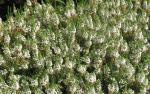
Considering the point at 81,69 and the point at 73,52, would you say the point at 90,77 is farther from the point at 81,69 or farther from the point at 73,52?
the point at 73,52

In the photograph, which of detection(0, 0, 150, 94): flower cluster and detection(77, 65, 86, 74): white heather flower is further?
detection(77, 65, 86, 74): white heather flower

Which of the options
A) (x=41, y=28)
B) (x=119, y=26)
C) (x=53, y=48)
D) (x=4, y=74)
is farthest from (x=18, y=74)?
(x=119, y=26)

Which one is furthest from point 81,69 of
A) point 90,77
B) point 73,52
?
point 73,52

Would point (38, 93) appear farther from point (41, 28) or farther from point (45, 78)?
point (41, 28)

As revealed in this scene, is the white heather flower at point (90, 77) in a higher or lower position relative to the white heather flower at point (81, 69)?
lower

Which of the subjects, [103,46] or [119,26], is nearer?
[103,46]

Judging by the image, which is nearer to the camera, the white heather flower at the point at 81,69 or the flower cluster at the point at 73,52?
the flower cluster at the point at 73,52

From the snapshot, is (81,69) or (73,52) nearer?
(81,69)

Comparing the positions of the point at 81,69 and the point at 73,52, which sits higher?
the point at 73,52
